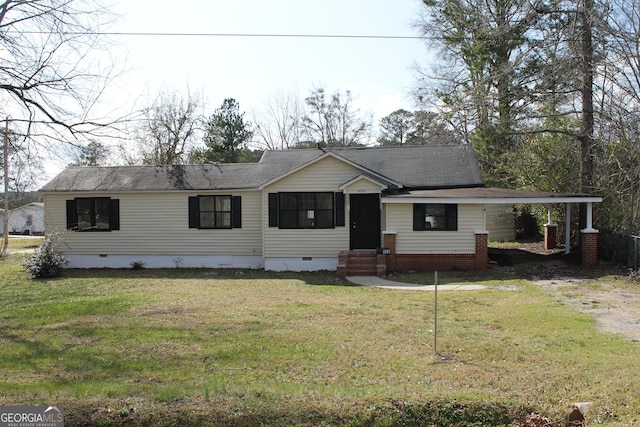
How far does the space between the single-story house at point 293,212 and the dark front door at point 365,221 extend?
0.03 meters

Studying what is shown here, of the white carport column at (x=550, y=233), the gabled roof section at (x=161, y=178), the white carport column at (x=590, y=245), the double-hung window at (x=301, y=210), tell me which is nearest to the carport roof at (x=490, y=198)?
the white carport column at (x=590, y=245)

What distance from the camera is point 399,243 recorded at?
53.7ft

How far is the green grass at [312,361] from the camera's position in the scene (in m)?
5.33

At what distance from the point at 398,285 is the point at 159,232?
9.62 metres

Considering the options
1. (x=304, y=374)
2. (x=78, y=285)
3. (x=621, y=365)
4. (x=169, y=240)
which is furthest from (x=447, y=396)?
(x=169, y=240)

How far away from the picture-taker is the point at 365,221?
1728 cm

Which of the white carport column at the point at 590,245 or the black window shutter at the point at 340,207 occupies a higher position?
the black window shutter at the point at 340,207

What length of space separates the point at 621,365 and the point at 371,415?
3.47 meters

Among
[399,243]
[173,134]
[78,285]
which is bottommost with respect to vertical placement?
[78,285]

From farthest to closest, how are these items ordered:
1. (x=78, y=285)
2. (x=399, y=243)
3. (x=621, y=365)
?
1. (x=399, y=243)
2. (x=78, y=285)
3. (x=621, y=365)

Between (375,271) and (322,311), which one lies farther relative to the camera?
(375,271)

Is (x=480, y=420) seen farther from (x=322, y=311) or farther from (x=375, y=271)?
(x=375, y=271)

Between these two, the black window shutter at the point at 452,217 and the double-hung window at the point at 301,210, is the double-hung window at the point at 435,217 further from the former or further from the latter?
the double-hung window at the point at 301,210

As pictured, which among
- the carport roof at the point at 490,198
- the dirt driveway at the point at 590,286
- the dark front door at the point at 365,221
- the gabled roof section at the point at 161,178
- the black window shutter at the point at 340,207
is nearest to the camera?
the dirt driveway at the point at 590,286
